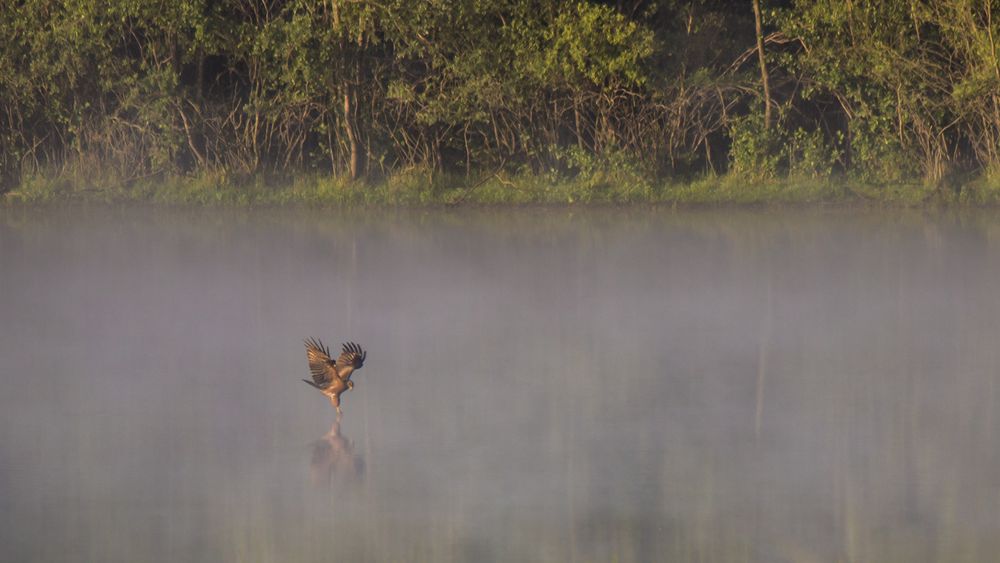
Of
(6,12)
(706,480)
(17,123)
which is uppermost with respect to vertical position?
(6,12)

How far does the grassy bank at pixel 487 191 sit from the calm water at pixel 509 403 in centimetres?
331

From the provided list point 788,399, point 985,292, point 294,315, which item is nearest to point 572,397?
point 788,399

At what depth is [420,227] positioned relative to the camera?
14.5 m

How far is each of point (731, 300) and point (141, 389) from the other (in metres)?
4.20

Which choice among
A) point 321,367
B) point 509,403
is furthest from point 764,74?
point 321,367

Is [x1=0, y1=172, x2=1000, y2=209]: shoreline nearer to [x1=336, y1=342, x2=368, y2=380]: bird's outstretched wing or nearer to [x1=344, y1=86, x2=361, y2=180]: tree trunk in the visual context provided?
[x1=344, y1=86, x2=361, y2=180]: tree trunk

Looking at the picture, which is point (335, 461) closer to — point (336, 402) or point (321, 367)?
point (336, 402)

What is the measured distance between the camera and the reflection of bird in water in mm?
6020

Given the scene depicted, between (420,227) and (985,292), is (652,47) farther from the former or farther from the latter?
(985,292)

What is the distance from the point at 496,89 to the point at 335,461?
11086 millimetres

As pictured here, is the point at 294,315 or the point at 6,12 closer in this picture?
the point at 294,315

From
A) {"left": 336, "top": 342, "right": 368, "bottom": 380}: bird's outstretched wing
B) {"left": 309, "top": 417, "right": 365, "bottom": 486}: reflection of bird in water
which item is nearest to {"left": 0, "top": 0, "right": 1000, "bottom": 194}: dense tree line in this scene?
{"left": 336, "top": 342, "right": 368, "bottom": 380}: bird's outstretched wing

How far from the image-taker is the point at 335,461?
6.27m

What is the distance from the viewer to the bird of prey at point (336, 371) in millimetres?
7008
